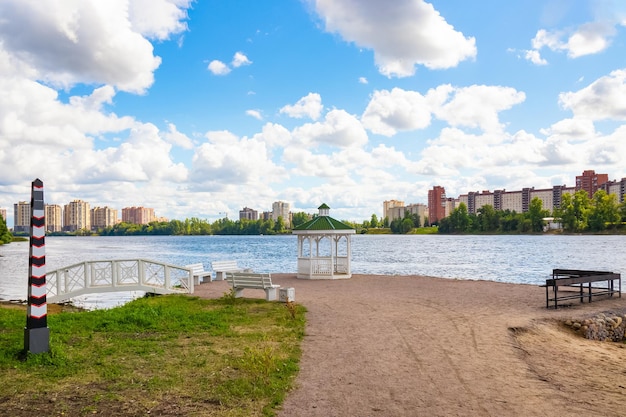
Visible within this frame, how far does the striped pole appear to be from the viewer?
26.2 ft

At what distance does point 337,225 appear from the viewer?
22641mm

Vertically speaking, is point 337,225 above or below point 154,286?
above

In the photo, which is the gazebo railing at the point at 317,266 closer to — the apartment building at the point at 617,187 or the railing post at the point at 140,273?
the railing post at the point at 140,273

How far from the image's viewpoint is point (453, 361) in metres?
8.23

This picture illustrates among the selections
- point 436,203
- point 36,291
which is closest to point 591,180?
point 436,203

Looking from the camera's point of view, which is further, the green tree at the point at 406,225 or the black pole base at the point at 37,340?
the green tree at the point at 406,225

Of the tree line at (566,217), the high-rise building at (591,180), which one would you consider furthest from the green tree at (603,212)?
the high-rise building at (591,180)

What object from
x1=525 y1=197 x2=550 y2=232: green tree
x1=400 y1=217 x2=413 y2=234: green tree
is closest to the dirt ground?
x1=525 y1=197 x2=550 y2=232: green tree

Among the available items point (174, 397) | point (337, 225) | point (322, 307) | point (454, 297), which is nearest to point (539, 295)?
point (454, 297)

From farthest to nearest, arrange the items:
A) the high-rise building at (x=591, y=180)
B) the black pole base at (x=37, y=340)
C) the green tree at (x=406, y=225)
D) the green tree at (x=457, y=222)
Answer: the high-rise building at (x=591, y=180) → the green tree at (x=406, y=225) → the green tree at (x=457, y=222) → the black pole base at (x=37, y=340)

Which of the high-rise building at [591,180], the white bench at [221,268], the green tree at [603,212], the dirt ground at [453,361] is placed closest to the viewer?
the dirt ground at [453,361]

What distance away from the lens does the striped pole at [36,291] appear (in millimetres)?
8000

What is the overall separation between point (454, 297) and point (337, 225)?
7860mm

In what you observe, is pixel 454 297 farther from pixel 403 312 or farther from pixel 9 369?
pixel 9 369
